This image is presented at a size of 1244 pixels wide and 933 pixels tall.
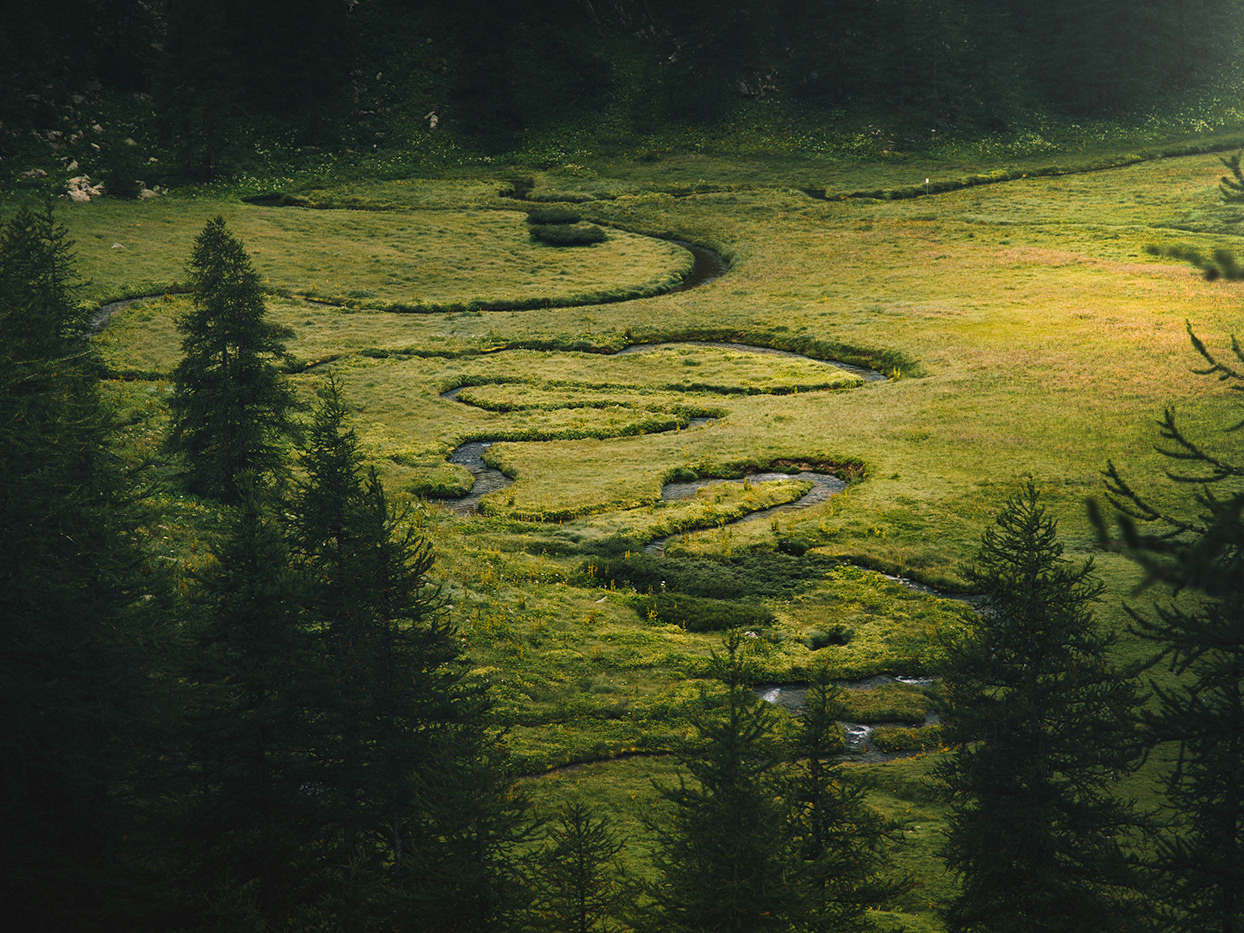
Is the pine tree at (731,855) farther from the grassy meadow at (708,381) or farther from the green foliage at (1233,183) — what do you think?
the green foliage at (1233,183)

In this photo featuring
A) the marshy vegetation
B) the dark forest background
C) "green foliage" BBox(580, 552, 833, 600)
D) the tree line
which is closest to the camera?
the tree line

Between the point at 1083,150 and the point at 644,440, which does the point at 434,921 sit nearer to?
the point at 644,440

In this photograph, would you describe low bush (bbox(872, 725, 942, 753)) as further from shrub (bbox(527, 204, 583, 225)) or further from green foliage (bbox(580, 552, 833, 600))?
shrub (bbox(527, 204, 583, 225))

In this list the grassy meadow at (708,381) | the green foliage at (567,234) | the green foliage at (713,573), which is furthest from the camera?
the green foliage at (567,234)

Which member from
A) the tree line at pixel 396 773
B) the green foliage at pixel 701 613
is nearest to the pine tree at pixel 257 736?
the tree line at pixel 396 773

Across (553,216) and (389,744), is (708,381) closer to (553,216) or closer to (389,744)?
(553,216)

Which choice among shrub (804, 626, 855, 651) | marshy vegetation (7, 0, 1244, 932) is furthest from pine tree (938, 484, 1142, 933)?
shrub (804, 626, 855, 651)
